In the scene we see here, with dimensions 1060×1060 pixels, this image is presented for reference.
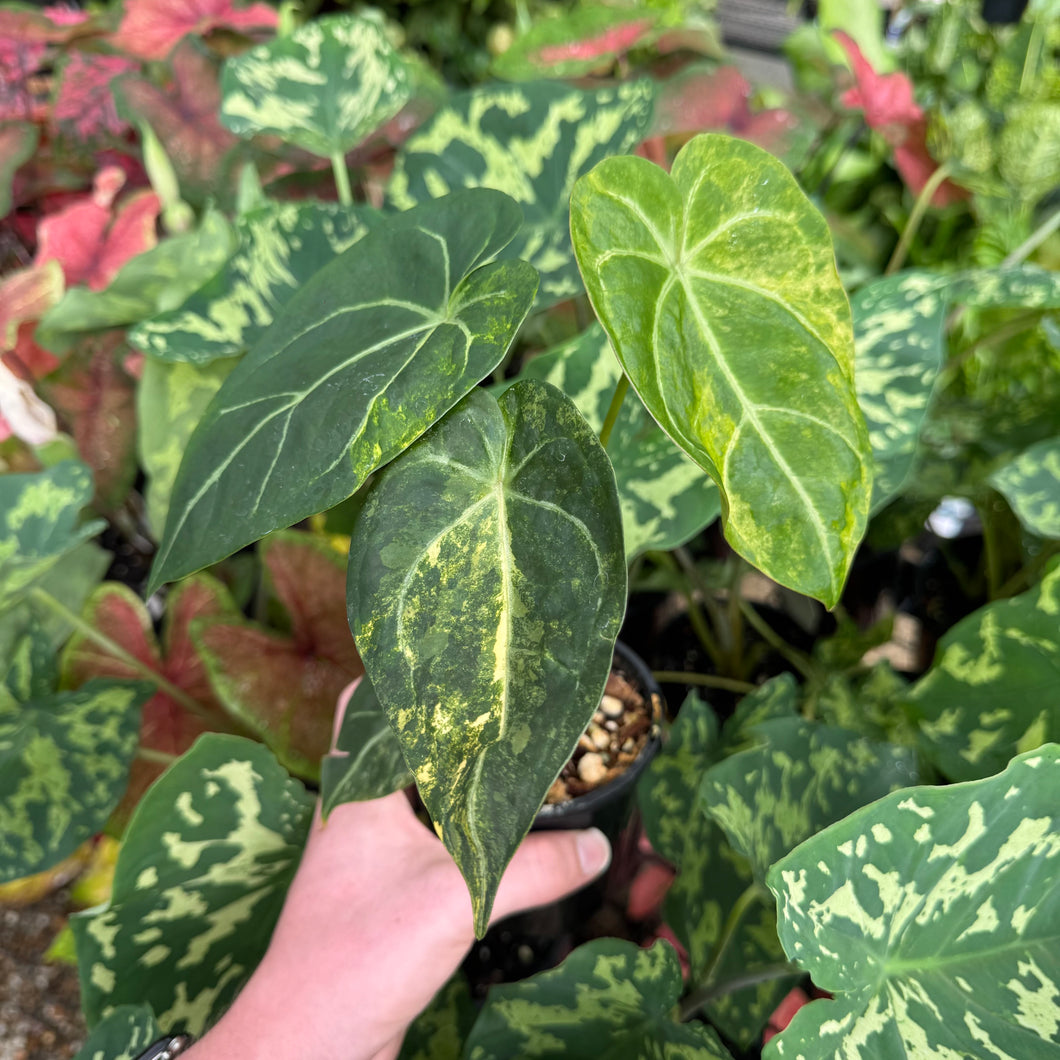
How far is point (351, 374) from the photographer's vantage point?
35cm

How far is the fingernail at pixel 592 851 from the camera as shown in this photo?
1.82 feet

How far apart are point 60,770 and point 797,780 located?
62 cm

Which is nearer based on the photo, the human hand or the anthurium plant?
the anthurium plant

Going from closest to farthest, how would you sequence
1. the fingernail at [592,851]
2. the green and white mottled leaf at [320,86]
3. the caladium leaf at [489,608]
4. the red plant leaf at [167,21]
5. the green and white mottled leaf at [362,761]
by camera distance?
1. the caladium leaf at [489,608]
2. the green and white mottled leaf at [362,761]
3. the fingernail at [592,851]
4. the green and white mottled leaf at [320,86]
5. the red plant leaf at [167,21]

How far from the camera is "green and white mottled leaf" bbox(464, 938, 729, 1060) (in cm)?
52

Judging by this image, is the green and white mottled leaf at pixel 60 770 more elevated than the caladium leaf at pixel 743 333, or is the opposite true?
the caladium leaf at pixel 743 333

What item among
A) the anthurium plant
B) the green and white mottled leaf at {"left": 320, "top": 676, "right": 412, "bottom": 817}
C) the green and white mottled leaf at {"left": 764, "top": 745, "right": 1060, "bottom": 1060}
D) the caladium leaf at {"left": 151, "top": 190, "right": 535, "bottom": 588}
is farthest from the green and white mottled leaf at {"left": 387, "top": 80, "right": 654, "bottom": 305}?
the green and white mottled leaf at {"left": 764, "top": 745, "right": 1060, "bottom": 1060}

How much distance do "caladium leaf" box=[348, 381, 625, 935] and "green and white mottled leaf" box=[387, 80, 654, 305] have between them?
1.09 ft

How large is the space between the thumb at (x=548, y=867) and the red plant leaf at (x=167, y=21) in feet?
3.81

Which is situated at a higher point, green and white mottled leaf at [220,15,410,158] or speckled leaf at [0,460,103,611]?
green and white mottled leaf at [220,15,410,158]

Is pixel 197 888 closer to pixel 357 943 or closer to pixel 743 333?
pixel 357 943

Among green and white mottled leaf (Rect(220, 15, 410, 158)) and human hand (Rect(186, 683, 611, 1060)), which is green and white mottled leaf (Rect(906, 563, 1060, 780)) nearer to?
human hand (Rect(186, 683, 611, 1060))

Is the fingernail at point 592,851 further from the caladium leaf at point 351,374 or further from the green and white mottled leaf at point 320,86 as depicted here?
the green and white mottled leaf at point 320,86

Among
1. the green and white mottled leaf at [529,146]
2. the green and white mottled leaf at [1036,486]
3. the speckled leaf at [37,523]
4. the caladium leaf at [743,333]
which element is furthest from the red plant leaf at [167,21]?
the green and white mottled leaf at [1036,486]
